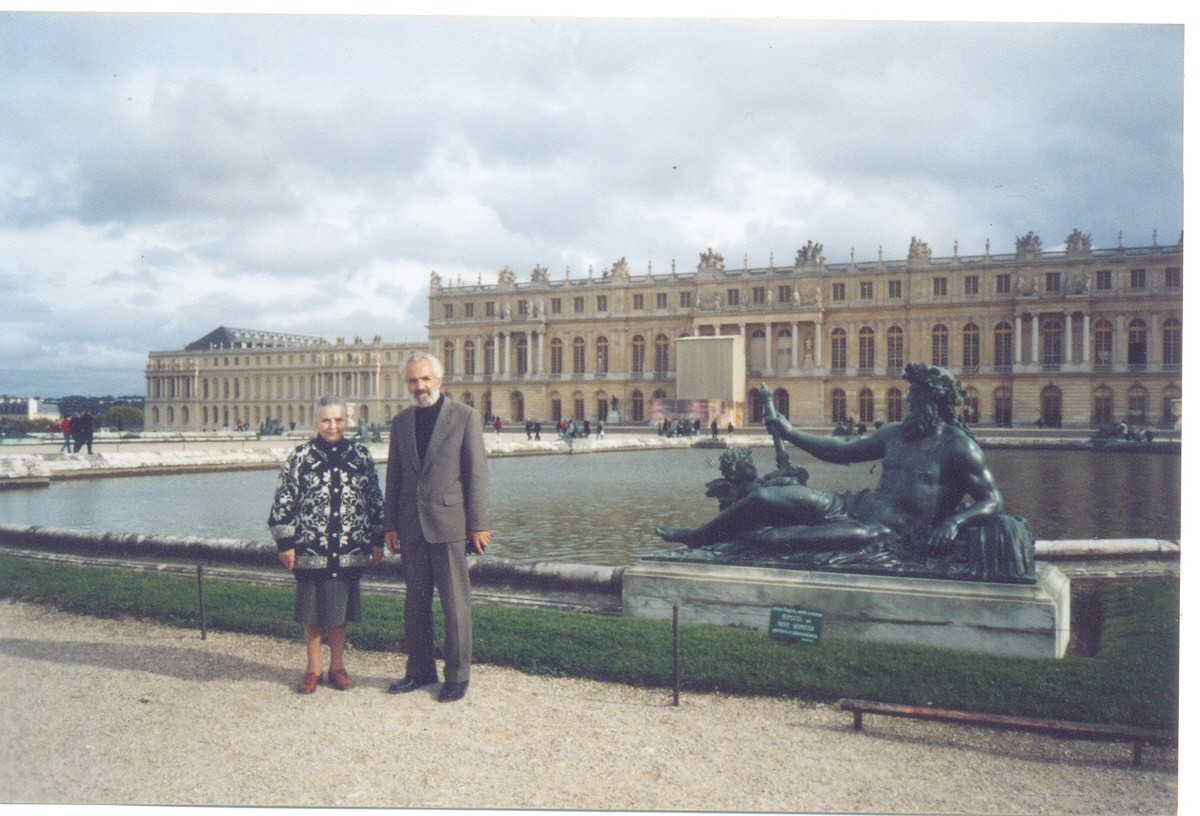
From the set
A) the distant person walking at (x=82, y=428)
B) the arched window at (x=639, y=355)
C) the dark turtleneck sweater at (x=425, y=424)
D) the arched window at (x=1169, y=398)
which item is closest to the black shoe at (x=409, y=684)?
the dark turtleneck sweater at (x=425, y=424)

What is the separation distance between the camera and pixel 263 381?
8431cm

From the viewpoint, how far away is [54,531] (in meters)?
8.98

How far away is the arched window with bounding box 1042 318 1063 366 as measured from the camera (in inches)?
2170

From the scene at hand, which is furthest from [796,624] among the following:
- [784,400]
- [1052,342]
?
[784,400]

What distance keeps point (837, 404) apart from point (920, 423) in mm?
56954

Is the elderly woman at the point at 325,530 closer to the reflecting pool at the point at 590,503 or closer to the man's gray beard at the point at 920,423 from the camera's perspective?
the man's gray beard at the point at 920,423

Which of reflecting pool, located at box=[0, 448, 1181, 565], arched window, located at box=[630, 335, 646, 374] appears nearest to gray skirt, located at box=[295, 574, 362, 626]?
reflecting pool, located at box=[0, 448, 1181, 565]

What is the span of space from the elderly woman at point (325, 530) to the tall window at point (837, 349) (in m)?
58.3

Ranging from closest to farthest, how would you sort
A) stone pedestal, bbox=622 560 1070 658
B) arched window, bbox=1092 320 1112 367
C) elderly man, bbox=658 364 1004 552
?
stone pedestal, bbox=622 560 1070 658 → elderly man, bbox=658 364 1004 552 → arched window, bbox=1092 320 1112 367

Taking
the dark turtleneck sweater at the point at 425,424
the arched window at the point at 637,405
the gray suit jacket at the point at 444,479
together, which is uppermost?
the arched window at the point at 637,405

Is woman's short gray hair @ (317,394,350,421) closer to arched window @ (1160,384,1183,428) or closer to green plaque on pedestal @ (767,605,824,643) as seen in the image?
green plaque on pedestal @ (767,605,824,643)

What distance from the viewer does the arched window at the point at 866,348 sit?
2351 inches

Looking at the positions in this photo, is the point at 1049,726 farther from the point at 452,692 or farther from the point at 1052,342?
the point at 1052,342

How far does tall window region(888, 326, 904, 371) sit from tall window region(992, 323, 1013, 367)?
18.2ft
